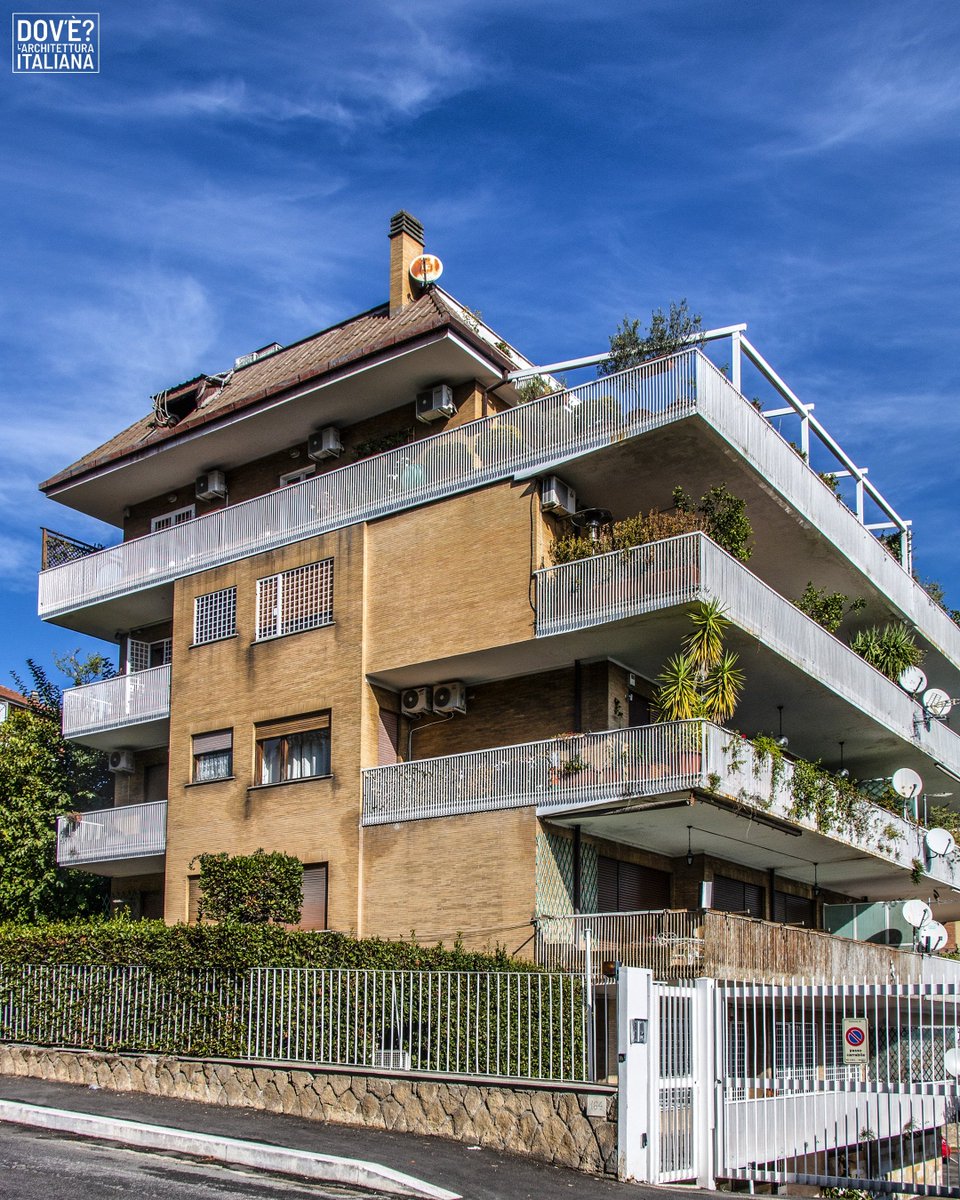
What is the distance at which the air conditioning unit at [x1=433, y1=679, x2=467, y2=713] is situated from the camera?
2662cm

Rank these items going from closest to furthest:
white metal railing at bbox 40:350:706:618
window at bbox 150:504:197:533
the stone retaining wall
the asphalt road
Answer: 1. the asphalt road
2. the stone retaining wall
3. white metal railing at bbox 40:350:706:618
4. window at bbox 150:504:197:533

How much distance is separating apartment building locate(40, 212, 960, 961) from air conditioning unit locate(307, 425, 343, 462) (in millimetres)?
81

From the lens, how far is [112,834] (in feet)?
99.5

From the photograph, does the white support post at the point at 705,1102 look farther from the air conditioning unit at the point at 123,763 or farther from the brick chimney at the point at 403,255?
the air conditioning unit at the point at 123,763

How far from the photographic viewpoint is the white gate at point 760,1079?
13172 mm

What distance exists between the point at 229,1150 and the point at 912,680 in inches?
816

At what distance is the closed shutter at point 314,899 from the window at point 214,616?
17.8ft

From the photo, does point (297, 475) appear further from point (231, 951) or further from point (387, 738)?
point (231, 951)

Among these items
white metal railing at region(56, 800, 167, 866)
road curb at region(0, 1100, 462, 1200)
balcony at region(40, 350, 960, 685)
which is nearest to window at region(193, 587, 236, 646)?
balcony at region(40, 350, 960, 685)

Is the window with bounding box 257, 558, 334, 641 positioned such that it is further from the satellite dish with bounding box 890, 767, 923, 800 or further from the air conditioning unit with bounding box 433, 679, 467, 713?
the satellite dish with bounding box 890, 767, 923, 800

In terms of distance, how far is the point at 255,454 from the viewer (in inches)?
1231

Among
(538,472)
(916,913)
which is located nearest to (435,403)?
(538,472)

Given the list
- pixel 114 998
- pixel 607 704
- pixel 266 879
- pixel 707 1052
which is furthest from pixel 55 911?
pixel 707 1052

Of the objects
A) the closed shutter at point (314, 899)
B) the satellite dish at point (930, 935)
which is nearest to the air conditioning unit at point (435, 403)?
the closed shutter at point (314, 899)
